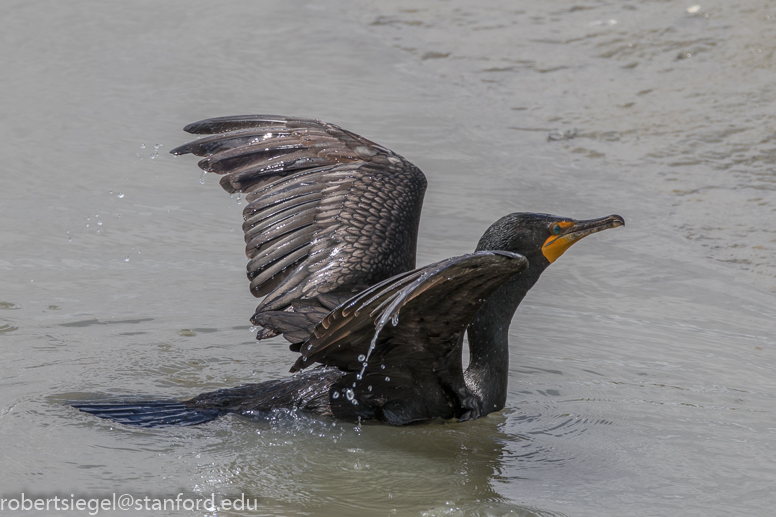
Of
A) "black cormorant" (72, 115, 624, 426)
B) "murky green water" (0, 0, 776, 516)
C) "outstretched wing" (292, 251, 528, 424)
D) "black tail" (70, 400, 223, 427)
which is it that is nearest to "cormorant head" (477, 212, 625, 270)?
"black cormorant" (72, 115, 624, 426)

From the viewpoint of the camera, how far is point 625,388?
4992 mm

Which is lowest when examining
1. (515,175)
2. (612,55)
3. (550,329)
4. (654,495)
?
(654,495)

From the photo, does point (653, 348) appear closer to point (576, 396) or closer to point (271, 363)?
point (576, 396)

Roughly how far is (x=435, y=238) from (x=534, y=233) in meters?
1.94

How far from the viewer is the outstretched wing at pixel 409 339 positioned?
3.38 m

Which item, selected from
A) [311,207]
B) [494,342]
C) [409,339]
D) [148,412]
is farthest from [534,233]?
[148,412]

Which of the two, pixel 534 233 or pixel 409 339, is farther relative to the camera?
pixel 534 233

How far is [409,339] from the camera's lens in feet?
13.4

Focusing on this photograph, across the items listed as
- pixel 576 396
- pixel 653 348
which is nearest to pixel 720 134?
pixel 653 348

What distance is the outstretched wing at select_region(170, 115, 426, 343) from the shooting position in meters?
4.61

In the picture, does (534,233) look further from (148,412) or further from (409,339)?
(148,412)

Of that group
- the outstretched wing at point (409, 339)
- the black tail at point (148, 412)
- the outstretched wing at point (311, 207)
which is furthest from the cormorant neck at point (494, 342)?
the black tail at point (148, 412)

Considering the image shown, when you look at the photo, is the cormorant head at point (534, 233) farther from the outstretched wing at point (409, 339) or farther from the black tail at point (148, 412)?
the black tail at point (148, 412)

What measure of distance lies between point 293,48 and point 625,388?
574 cm
